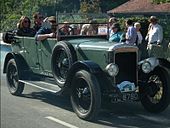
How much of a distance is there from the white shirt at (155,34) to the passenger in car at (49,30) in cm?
415

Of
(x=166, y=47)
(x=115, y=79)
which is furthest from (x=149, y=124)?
→ (x=166, y=47)

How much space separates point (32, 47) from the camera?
970 cm

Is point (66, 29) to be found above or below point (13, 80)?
above

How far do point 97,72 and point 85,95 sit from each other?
18.8 inches

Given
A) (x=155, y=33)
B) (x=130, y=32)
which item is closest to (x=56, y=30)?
(x=130, y=32)

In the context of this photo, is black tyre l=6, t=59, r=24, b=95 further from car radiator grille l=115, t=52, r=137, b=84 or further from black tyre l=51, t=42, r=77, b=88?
car radiator grille l=115, t=52, r=137, b=84

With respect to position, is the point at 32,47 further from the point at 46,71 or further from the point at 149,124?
the point at 149,124

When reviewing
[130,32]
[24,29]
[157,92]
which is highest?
[24,29]

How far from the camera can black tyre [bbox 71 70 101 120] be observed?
727 cm

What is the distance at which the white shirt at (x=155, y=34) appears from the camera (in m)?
12.7

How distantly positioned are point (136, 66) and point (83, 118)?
135 cm

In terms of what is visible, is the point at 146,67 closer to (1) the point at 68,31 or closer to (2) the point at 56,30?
(1) the point at 68,31

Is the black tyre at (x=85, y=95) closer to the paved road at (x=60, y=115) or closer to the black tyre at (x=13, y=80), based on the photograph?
the paved road at (x=60, y=115)

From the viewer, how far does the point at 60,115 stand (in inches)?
310
